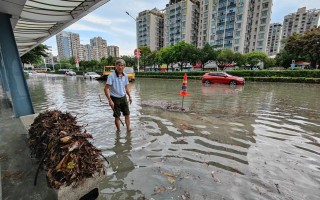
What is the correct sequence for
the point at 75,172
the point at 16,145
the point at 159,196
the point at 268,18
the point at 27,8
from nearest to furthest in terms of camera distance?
the point at 75,172 < the point at 159,196 < the point at 16,145 < the point at 27,8 < the point at 268,18

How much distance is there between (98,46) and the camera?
12775cm

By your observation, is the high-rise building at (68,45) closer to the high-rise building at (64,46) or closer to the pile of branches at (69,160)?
the high-rise building at (64,46)

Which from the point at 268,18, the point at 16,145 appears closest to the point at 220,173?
the point at 16,145

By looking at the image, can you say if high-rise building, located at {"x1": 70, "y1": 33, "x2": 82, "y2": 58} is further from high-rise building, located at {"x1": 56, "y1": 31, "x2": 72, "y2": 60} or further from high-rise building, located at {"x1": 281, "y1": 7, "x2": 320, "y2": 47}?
high-rise building, located at {"x1": 281, "y1": 7, "x2": 320, "y2": 47}

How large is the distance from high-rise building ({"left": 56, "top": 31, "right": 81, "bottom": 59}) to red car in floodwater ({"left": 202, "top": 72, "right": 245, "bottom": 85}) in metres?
103

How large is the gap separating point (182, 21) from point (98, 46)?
77.2 meters

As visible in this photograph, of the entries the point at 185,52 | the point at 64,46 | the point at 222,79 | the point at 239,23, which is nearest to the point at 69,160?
the point at 222,79

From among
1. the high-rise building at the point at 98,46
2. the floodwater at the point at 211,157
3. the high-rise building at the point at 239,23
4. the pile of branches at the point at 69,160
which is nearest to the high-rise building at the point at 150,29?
the high-rise building at the point at 239,23

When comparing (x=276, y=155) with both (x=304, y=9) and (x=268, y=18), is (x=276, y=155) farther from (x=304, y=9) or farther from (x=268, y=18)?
(x=304, y=9)

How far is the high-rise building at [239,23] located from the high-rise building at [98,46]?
86249 mm

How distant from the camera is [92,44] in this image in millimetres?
128625

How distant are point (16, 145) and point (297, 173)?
4931 mm

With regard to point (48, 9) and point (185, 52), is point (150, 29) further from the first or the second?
point (48, 9)

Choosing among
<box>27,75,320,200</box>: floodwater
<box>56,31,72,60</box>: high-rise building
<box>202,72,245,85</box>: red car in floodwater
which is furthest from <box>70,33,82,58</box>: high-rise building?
<box>27,75,320,200</box>: floodwater
